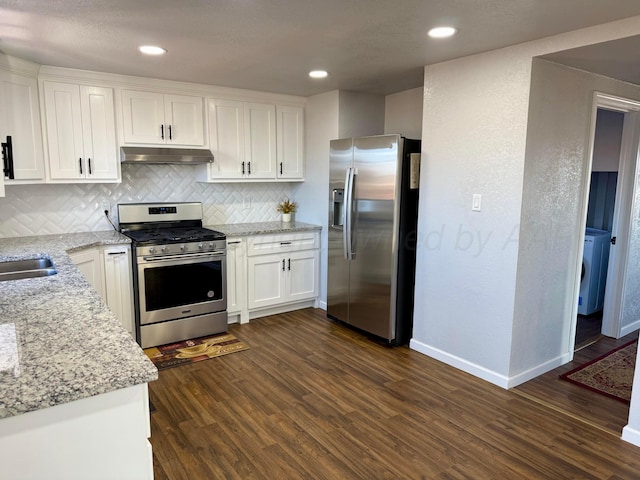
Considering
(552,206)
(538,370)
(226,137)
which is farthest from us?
(226,137)

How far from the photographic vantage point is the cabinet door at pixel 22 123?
10.4 feet

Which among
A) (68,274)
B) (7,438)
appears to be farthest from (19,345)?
(68,274)

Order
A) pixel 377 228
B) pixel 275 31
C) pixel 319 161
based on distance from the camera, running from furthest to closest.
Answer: pixel 319 161 < pixel 377 228 < pixel 275 31

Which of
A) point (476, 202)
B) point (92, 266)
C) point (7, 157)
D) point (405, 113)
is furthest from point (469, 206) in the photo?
point (7, 157)

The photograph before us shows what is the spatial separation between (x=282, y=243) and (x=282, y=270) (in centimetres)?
28

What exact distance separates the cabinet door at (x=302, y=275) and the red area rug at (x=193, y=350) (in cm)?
87

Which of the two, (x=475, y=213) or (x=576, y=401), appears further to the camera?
(x=475, y=213)

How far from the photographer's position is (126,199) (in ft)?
13.6

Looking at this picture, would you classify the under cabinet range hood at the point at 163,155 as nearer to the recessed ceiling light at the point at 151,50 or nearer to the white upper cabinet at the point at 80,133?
the white upper cabinet at the point at 80,133

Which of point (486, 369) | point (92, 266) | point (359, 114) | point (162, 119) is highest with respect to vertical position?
point (359, 114)

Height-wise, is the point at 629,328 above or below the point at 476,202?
below

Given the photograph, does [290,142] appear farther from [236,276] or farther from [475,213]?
[475,213]

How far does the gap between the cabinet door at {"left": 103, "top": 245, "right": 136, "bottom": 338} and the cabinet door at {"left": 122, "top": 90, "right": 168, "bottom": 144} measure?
99cm

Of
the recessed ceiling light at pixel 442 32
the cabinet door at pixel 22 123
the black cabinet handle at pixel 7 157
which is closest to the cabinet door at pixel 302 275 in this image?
the cabinet door at pixel 22 123
